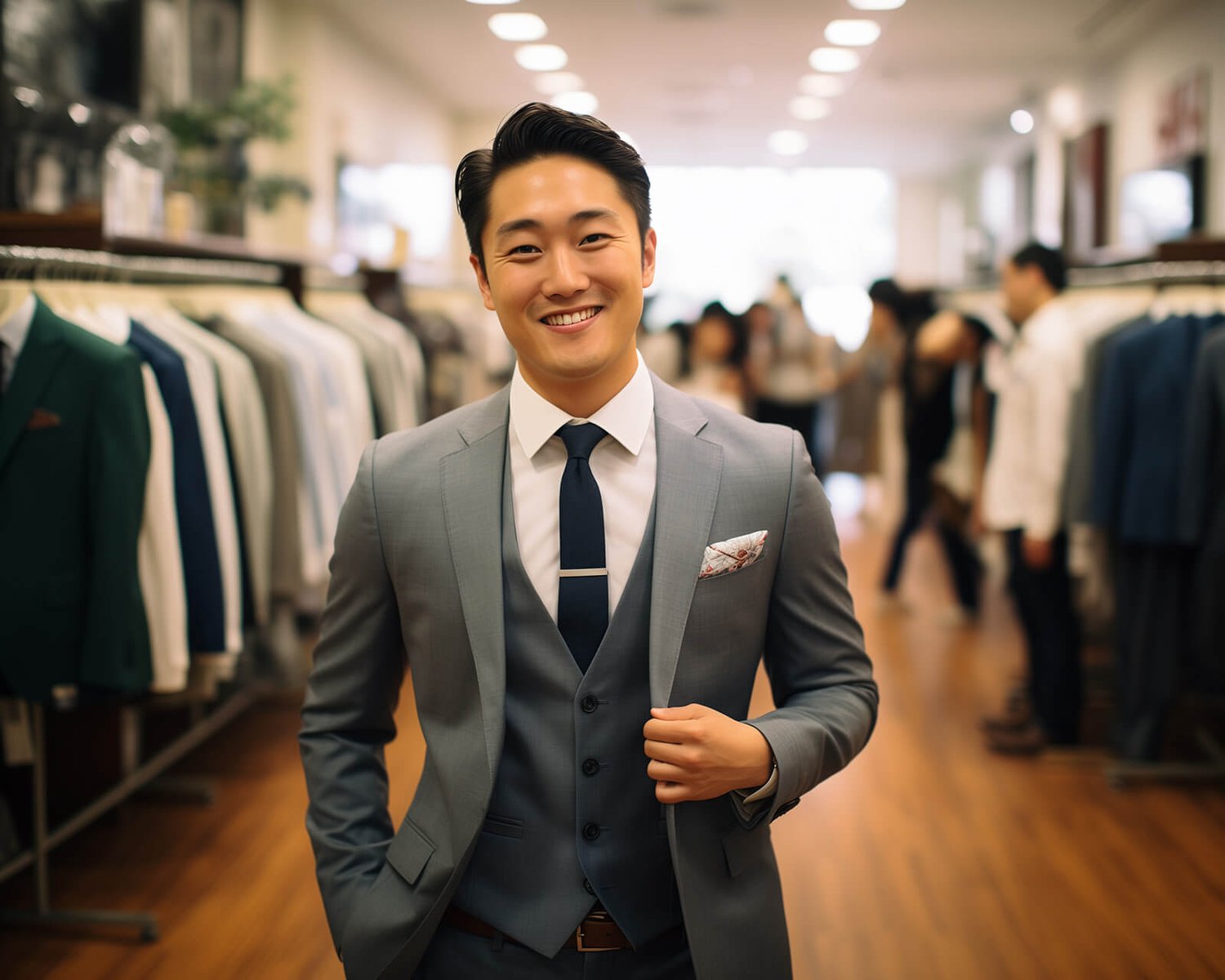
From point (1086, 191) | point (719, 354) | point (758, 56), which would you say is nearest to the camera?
point (719, 354)

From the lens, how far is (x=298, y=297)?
4695 mm

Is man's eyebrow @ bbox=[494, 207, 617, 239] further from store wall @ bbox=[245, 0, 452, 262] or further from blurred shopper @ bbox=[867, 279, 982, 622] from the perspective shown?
store wall @ bbox=[245, 0, 452, 262]

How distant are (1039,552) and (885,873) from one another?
4.43 ft

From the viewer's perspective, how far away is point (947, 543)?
20.9 ft

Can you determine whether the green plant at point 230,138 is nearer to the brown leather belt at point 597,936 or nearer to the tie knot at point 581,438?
the tie knot at point 581,438

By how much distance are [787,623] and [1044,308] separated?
3216 mm

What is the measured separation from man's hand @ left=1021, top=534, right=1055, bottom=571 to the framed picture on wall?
6162 millimetres

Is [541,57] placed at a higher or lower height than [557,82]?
lower

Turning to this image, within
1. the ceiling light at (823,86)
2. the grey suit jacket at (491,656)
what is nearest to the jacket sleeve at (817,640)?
the grey suit jacket at (491,656)

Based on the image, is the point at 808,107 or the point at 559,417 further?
the point at 808,107

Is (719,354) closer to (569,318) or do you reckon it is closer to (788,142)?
(569,318)

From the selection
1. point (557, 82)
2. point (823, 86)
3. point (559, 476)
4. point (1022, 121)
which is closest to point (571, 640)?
point (559, 476)

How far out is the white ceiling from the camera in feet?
26.6

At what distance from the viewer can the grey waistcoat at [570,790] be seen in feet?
4.18
